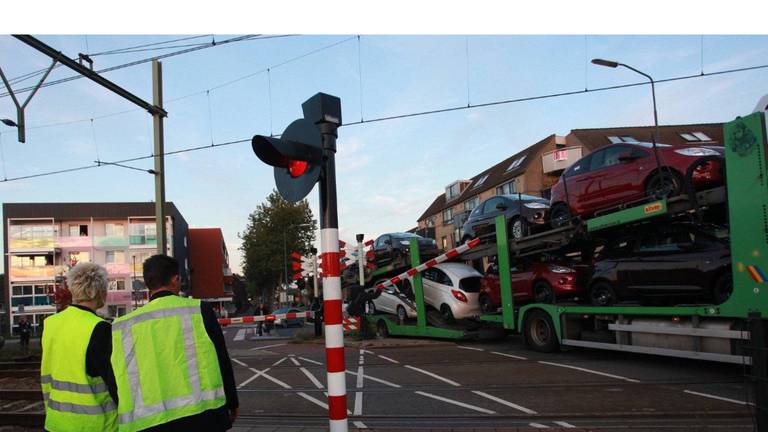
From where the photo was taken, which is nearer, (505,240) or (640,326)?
(640,326)

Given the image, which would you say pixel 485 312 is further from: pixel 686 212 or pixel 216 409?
pixel 216 409

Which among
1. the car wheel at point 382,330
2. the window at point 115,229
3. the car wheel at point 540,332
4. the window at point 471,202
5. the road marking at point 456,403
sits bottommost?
the car wheel at point 382,330

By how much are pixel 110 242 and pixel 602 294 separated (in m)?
48.0

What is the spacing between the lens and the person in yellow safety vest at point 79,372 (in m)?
2.96

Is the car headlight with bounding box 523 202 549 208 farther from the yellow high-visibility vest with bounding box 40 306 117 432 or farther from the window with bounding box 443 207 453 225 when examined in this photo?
the window with bounding box 443 207 453 225

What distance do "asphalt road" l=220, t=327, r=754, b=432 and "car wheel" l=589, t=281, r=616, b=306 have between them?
42.3 inches

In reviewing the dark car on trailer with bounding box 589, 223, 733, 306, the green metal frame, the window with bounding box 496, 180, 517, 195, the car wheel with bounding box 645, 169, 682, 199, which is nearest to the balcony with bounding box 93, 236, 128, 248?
the window with bounding box 496, 180, 517, 195

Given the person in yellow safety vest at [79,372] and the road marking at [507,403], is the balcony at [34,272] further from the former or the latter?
the person in yellow safety vest at [79,372]

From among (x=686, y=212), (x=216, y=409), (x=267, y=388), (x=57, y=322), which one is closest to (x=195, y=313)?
(x=216, y=409)

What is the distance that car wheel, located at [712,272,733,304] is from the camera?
784 centimetres

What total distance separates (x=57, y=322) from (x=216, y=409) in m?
1.04

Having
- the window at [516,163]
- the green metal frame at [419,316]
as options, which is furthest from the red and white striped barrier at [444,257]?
the window at [516,163]

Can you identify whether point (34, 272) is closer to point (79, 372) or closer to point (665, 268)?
point (665, 268)

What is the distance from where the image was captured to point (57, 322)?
312 cm
